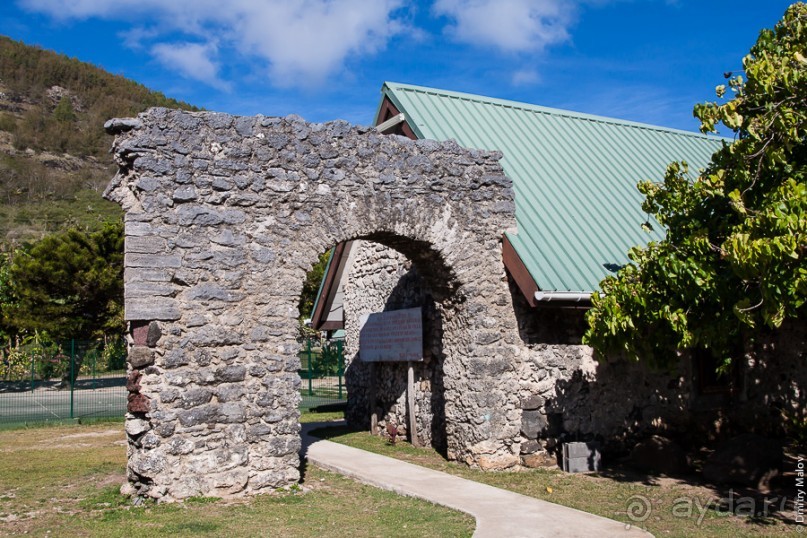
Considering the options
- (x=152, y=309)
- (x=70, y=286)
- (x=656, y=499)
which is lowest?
(x=656, y=499)

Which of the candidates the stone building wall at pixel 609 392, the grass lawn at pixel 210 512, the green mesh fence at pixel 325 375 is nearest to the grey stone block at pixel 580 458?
the stone building wall at pixel 609 392

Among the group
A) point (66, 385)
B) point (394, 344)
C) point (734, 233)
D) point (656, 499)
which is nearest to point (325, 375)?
point (66, 385)

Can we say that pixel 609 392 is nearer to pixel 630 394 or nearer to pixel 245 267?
pixel 630 394

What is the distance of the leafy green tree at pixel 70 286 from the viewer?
2188cm

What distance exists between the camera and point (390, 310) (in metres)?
12.3

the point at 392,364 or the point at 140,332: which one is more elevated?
the point at 140,332

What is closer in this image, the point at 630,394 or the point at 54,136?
the point at 630,394

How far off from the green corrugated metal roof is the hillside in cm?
2862

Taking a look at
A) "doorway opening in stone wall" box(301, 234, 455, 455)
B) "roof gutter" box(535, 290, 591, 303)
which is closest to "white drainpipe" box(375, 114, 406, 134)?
"doorway opening in stone wall" box(301, 234, 455, 455)

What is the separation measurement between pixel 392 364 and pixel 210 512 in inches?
208

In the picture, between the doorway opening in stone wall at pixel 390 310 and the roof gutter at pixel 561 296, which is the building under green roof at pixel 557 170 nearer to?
the roof gutter at pixel 561 296

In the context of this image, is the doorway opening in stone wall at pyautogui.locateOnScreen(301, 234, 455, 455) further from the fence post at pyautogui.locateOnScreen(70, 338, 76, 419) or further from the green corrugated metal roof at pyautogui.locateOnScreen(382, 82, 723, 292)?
the fence post at pyautogui.locateOnScreen(70, 338, 76, 419)

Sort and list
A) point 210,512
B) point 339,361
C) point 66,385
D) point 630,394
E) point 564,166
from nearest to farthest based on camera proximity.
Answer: point 210,512 < point 630,394 < point 564,166 < point 66,385 < point 339,361

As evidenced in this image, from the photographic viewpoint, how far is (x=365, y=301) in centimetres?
1322
